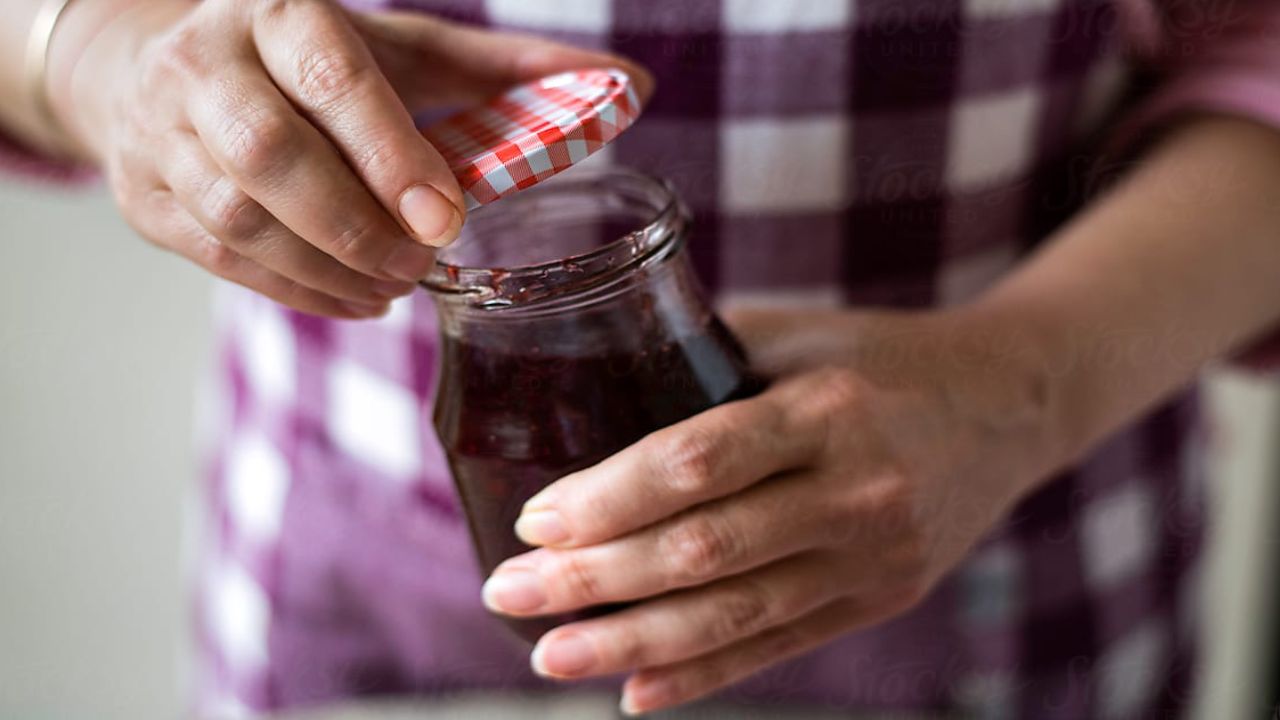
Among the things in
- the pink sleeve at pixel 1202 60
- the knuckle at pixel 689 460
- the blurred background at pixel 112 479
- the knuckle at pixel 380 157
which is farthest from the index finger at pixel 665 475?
the blurred background at pixel 112 479

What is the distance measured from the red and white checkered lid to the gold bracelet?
17 cm

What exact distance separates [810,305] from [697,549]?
0.76 feet

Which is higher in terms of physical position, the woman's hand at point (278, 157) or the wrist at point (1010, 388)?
the woman's hand at point (278, 157)

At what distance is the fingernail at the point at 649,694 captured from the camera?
40cm

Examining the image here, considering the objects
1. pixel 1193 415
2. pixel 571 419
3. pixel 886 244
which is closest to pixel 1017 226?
pixel 886 244

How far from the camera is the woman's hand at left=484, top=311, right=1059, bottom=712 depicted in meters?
0.35

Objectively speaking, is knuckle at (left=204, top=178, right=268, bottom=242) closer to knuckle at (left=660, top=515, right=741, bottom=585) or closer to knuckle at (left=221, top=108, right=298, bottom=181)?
knuckle at (left=221, top=108, right=298, bottom=181)

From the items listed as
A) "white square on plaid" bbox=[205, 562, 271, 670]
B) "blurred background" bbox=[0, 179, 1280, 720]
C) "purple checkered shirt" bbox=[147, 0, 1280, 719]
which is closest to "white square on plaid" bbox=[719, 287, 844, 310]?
"purple checkered shirt" bbox=[147, 0, 1280, 719]

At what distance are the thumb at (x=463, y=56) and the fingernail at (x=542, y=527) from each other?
151mm

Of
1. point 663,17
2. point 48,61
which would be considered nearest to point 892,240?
point 663,17

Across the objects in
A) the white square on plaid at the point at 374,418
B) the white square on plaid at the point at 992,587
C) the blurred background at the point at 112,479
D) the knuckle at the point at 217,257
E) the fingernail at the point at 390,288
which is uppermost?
the knuckle at the point at 217,257

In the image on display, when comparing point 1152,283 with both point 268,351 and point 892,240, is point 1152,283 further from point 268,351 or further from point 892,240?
point 268,351

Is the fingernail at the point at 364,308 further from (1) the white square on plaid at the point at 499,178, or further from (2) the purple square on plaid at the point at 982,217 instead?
(2) the purple square on plaid at the point at 982,217

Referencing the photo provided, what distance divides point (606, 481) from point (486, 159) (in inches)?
4.0
